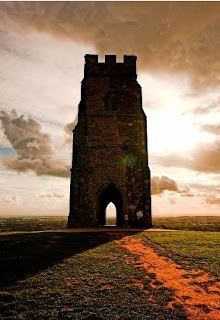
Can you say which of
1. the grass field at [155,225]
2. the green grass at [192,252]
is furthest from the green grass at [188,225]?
the green grass at [192,252]

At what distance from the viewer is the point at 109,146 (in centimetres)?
2388

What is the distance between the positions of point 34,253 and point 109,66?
1984 cm

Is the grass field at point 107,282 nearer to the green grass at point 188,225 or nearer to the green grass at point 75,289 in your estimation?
the green grass at point 75,289

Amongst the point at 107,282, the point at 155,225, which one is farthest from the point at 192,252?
the point at 155,225

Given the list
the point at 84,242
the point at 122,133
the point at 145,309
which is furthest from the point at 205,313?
the point at 122,133

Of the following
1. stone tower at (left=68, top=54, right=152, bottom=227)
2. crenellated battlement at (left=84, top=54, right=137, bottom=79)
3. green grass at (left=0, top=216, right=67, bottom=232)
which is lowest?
green grass at (left=0, top=216, right=67, bottom=232)

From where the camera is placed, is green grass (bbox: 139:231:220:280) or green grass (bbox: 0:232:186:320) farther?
green grass (bbox: 139:231:220:280)

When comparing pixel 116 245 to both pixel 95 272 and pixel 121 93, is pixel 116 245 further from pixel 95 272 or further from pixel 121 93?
pixel 121 93

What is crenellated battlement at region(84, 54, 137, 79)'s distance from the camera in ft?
84.0

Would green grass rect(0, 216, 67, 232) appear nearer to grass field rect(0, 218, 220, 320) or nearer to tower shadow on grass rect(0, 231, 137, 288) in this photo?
tower shadow on grass rect(0, 231, 137, 288)

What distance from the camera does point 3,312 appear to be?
5.57 metres

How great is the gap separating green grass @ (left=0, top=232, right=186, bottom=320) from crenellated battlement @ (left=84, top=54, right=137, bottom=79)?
18.8 m

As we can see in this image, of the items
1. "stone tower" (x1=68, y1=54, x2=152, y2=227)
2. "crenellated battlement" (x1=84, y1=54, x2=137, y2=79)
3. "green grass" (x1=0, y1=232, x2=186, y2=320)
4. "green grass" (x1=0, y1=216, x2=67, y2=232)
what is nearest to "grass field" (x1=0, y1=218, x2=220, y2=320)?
"green grass" (x1=0, y1=232, x2=186, y2=320)

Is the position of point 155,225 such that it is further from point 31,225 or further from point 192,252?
point 31,225
